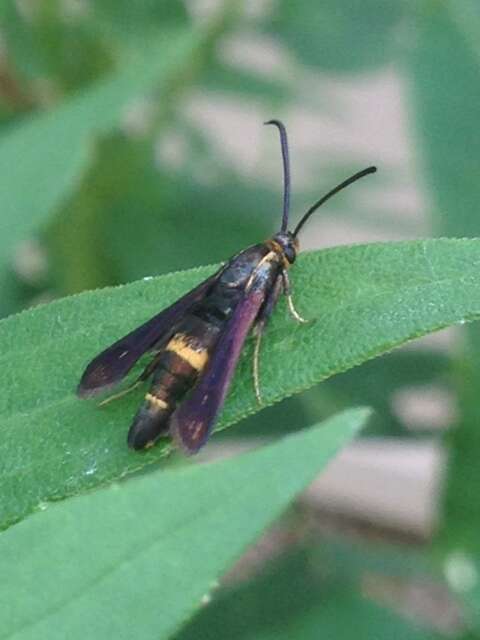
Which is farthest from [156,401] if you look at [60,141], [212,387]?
[60,141]

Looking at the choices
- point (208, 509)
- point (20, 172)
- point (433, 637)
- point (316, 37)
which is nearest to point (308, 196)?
point (316, 37)

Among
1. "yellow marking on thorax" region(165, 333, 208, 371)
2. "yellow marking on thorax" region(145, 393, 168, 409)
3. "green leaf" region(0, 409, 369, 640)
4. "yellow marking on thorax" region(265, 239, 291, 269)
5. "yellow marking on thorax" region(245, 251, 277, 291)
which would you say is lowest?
"yellow marking on thorax" region(165, 333, 208, 371)

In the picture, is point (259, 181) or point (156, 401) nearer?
point (156, 401)

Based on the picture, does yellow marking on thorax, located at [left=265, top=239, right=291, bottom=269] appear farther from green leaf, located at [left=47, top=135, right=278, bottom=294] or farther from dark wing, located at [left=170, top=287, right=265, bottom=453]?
green leaf, located at [left=47, top=135, right=278, bottom=294]

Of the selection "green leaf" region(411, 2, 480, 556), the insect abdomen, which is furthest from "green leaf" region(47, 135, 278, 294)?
the insect abdomen

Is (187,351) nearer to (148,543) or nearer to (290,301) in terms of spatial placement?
(290,301)

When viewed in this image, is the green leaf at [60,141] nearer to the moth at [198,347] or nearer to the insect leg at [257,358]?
the moth at [198,347]
